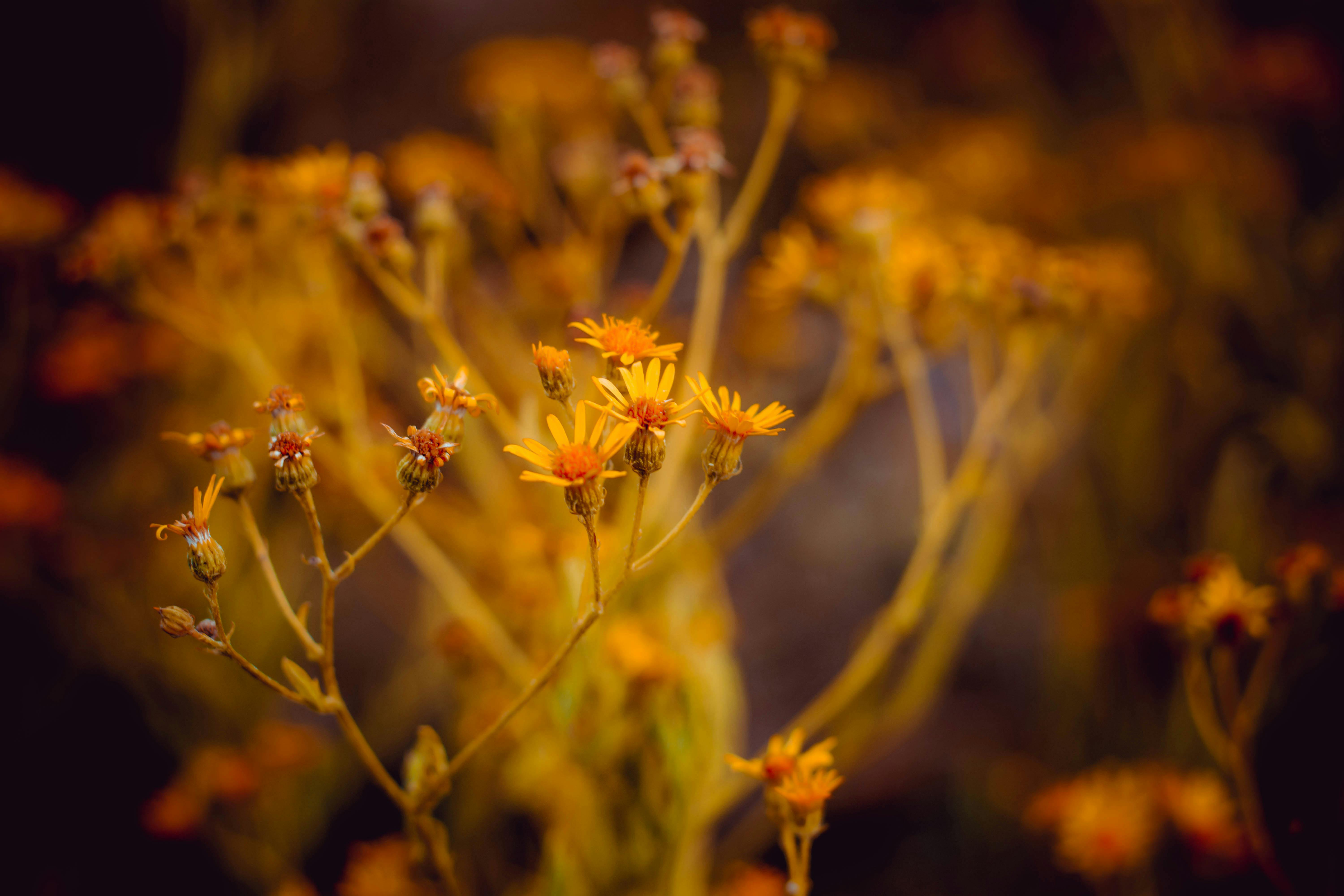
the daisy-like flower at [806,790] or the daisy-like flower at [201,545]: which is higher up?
the daisy-like flower at [201,545]

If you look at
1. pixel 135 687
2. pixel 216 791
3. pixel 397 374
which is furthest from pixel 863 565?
pixel 135 687

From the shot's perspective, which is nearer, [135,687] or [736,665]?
[135,687]

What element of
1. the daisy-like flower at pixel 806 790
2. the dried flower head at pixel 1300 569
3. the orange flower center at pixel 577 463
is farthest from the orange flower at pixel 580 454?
the dried flower head at pixel 1300 569

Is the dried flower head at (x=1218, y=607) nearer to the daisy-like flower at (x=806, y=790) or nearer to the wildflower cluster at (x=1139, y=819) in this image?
the wildflower cluster at (x=1139, y=819)

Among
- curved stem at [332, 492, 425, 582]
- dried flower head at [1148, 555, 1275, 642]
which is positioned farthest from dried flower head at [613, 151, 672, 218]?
dried flower head at [1148, 555, 1275, 642]

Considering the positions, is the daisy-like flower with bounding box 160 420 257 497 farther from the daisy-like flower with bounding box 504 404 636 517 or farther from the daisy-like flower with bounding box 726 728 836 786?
the daisy-like flower with bounding box 726 728 836 786

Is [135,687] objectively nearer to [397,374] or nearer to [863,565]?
A: [397,374]

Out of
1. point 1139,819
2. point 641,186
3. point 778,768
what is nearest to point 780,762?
point 778,768
